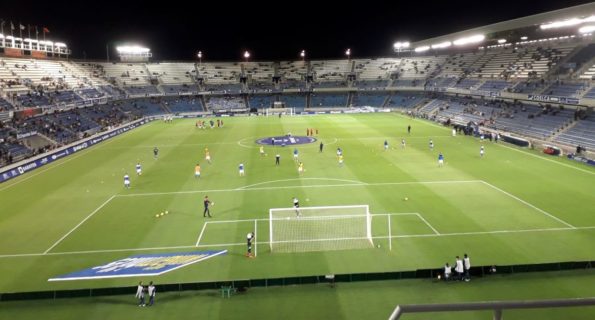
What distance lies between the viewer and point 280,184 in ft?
110

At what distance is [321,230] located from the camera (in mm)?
23812

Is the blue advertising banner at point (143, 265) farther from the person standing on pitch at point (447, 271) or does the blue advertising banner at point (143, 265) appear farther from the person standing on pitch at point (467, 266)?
the person standing on pitch at point (467, 266)

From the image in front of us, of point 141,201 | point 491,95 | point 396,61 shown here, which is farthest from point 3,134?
point 396,61

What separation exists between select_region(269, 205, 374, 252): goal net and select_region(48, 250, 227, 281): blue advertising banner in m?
3.46

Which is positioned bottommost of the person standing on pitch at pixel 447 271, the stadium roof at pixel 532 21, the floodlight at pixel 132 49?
the person standing on pitch at pixel 447 271

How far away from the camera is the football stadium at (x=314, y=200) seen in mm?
17172

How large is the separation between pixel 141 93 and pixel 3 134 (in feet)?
152

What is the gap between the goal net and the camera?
71.5 feet

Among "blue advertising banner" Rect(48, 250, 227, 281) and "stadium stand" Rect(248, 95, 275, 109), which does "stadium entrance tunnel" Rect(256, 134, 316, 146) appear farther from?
"stadium stand" Rect(248, 95, 275, 109)

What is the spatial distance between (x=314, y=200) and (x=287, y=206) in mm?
2135

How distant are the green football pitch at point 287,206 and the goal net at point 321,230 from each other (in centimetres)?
47

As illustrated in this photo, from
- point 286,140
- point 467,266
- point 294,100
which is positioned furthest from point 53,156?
point 294,100

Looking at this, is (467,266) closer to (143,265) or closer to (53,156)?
(143,265)

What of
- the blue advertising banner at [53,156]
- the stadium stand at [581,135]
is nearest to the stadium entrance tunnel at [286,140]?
the blue advertising banner at [53,156]
